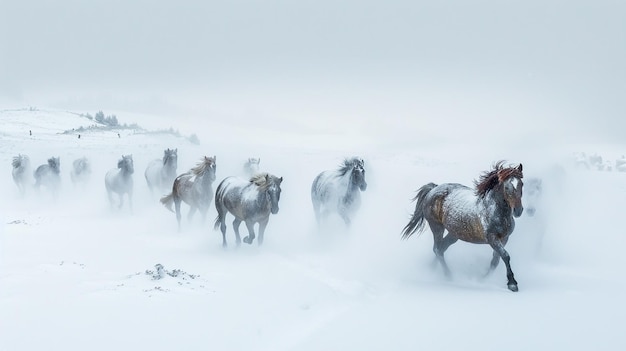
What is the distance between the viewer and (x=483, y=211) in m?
7.36

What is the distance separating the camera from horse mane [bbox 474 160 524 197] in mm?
6957

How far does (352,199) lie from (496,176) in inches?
232

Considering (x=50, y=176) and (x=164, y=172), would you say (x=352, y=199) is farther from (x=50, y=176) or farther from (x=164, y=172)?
(x=50, y=176)

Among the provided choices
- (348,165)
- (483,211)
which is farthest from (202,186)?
(483,211)

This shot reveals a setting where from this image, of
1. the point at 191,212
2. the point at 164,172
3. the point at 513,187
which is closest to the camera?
the point at 513,187

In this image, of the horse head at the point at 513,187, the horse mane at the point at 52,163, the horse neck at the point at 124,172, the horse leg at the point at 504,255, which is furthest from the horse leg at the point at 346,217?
the horse mane at the point at 52,163

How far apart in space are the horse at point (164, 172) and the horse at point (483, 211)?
1472 cm

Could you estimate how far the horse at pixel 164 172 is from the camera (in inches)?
810

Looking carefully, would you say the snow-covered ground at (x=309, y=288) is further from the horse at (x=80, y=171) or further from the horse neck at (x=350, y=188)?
the horse at (x=80, y=171)

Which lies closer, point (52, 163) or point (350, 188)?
point (350, 188)

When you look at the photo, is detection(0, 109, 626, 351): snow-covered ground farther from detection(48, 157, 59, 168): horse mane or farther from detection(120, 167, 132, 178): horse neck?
detection(48, 157, 59, 168): horse mane

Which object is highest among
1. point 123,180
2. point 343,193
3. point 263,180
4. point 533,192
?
point 533,192

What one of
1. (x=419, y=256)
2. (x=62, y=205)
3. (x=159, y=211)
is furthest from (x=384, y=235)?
(x=62, y=205)

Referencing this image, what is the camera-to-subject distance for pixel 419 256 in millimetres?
9406
